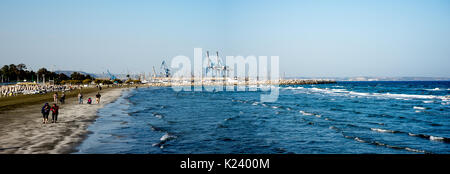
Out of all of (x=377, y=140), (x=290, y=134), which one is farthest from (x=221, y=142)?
(x=377, y=140)

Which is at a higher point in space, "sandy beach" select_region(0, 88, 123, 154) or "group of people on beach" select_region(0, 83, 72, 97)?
"group of people on beach" select_region(0, 83, 72, 97)

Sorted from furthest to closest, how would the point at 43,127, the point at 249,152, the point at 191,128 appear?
1. the point at 191,128
2. the point at 43,127
3. the point at 249,152

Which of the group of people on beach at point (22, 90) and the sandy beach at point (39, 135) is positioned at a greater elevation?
the group of people on beach at point (22, 90)

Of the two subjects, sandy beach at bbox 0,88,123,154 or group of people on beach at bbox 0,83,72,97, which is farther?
group of people on beach at bbox 0,83,72,97

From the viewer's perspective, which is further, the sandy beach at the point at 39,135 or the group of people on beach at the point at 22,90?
the group of people on beach at the point at 22,90

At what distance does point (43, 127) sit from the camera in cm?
1898

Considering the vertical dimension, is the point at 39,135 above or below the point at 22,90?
below

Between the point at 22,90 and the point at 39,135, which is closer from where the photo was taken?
the point at 39,135
